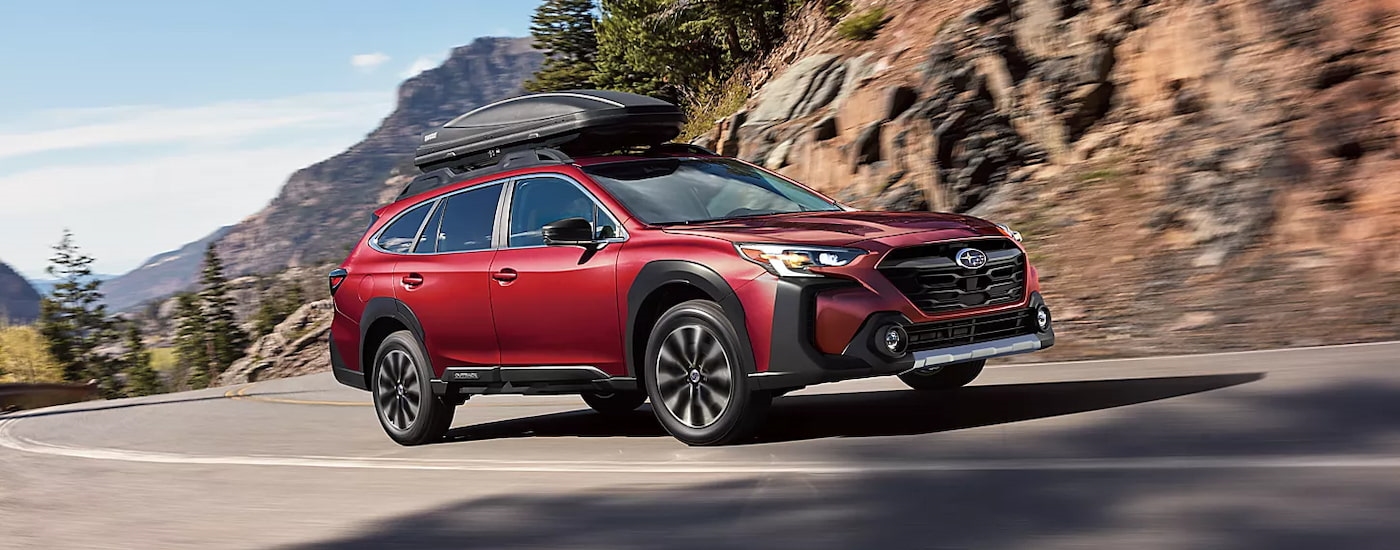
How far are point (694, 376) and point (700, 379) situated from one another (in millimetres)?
42

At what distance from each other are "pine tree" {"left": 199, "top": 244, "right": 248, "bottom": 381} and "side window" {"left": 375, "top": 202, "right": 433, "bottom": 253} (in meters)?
144

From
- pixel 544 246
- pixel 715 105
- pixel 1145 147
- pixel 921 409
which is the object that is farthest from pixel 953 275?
pixel 715 105

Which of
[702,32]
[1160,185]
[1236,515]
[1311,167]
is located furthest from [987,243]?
[702,32]

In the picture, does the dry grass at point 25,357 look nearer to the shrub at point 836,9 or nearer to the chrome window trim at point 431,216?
the shrub at point 836,9

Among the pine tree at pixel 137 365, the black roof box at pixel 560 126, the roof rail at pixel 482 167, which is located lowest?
the pine tree at pixel 137 365

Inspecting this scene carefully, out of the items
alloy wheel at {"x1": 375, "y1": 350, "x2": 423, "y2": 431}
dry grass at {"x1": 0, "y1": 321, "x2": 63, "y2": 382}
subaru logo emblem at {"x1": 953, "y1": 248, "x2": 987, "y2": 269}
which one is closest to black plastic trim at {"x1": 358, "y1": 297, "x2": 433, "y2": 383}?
alloy wheel at {"x1": 375, "y1": 350, "x2": 423, "y2": 431}

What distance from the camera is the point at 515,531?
18.0 ft

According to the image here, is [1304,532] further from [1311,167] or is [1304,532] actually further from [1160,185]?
[1160,185]

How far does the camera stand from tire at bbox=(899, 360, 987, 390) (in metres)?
8.71

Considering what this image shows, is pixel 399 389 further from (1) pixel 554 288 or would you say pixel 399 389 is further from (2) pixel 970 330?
(2) pixel 970 330

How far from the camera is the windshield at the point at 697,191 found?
7809mm

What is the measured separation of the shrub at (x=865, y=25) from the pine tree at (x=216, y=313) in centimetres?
13492

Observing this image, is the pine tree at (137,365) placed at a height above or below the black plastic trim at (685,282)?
below

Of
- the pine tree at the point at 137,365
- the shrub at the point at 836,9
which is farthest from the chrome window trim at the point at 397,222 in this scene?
the pine tree at the point at 137,365
